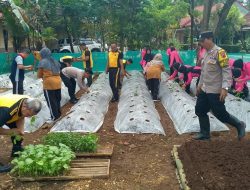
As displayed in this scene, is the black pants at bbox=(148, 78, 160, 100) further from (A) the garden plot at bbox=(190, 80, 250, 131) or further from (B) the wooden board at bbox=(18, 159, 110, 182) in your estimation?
(B) the wooden board at bbox=(18, 159, 110, 182)

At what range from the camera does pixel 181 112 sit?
7746 mm

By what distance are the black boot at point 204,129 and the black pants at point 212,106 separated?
83 millimetres

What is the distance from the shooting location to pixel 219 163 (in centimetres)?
458

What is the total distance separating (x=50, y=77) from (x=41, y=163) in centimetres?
325

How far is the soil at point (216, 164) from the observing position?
4.01m

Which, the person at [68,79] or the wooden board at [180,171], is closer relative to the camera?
the wooden board at [180,171]

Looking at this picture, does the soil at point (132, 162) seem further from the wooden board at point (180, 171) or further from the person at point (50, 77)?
the person at point (50, 77)

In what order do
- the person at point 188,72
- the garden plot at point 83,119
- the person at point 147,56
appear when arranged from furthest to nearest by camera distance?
the person at point 147,56 < the person at point 188,72 < the garden plot at point 83,119

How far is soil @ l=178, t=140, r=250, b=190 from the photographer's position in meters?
4.01

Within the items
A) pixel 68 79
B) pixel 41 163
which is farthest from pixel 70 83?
pixel 41 163

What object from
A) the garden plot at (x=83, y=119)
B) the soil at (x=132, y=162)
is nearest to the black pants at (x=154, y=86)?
the garden plot at (x=83, y=119)

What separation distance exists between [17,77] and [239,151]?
602 centimetres

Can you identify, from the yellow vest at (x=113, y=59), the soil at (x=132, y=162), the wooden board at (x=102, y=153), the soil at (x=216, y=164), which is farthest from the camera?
the yellow vest at (x=113, y=59)

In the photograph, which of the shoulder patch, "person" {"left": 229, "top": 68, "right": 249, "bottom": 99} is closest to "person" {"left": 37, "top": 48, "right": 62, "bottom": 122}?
the shoulder patch
